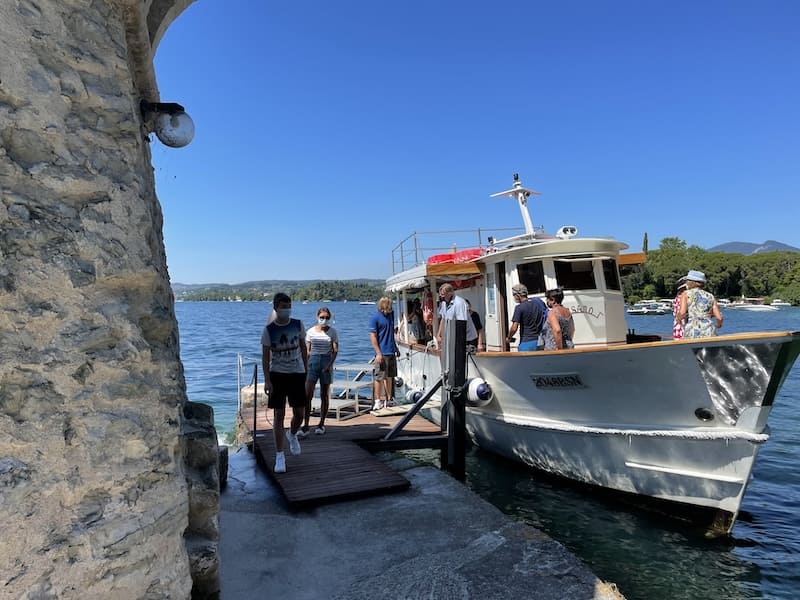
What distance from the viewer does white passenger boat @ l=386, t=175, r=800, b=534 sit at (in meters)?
6.04

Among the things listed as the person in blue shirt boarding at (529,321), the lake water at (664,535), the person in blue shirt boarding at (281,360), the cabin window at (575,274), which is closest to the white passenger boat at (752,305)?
the lake water at (664,535)

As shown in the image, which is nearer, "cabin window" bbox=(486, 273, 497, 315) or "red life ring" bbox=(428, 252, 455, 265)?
"cabin window" bbox=(486, 273, 497, 315)

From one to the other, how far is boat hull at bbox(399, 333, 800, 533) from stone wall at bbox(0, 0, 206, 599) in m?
5.63

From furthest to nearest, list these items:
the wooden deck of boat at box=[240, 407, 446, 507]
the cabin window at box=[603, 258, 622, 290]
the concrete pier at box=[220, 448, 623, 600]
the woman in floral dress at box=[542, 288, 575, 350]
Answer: the cabin window at box=[603, 258, 622, 290], the woman in floral dress at box=[542, 288, 575, 350], the wooden deck of boat at box=[240, 407, 446, 507], the concrete pier at box=[220, 448, 623, 600]

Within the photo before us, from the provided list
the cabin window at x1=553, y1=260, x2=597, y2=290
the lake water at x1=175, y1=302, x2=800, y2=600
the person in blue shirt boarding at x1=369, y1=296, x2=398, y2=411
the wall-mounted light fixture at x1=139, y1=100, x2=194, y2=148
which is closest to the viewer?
the wall-mounted light fixture at x1=139, y1=100, x2=194, y2=148

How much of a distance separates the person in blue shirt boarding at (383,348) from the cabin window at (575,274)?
117 inches

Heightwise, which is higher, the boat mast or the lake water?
the boat mast

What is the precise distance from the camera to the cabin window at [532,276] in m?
8.50

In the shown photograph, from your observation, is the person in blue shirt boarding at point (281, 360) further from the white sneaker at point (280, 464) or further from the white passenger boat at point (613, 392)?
the white passenger boat at point (613, 392)

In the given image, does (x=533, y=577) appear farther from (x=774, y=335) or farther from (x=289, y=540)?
(x=774, y=335)

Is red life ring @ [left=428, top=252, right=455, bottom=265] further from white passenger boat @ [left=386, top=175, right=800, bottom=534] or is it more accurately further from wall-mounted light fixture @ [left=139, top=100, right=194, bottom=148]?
wall-mounted light fixture @ [left=139, top=100, right=194, bottom=148]

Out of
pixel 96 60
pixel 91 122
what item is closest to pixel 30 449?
pixel 91 122

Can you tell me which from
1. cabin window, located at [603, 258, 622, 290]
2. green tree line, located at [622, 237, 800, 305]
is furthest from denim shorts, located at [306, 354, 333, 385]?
green tree line, located at [622, 237, 800, 305]

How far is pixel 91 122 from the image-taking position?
2336mm
